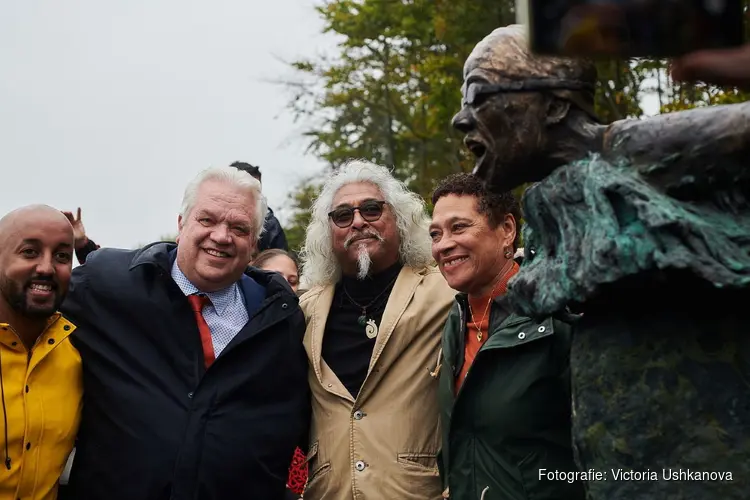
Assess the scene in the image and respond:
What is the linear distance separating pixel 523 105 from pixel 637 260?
0.51m

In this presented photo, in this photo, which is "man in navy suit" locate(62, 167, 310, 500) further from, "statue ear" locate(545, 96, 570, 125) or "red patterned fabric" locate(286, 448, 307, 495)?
"statue ear" locate(545, 96, 570, 125)

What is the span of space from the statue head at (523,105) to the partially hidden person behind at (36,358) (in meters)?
2.04

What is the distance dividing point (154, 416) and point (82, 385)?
0.36m

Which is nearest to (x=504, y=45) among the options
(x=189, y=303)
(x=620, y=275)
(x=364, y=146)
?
(x=620, y=275)

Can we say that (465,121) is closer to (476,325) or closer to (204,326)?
(476,325)

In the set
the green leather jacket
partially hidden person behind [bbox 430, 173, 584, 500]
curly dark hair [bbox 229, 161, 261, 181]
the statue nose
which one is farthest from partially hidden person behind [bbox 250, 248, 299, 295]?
the statue nose

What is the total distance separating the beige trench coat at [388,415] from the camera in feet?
12.1

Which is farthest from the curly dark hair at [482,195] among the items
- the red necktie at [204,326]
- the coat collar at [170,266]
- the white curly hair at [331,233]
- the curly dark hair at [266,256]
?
the curly dark hair at [266,256]

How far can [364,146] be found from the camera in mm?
20156

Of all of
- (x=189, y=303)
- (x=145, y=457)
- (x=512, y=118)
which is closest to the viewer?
(x=512, y=118)

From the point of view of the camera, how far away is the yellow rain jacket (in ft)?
11.3

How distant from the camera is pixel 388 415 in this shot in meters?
3.77

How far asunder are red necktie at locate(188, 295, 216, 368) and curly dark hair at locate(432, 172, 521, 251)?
3.88 ft

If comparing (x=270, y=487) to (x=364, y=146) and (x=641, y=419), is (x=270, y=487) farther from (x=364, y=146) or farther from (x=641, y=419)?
(x=364, y=146)
